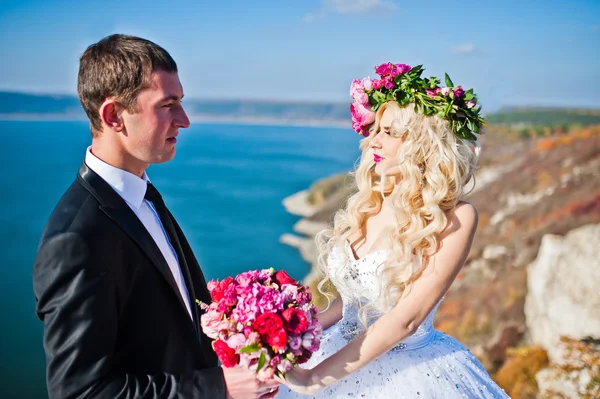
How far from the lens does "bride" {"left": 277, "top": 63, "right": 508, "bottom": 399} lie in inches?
113

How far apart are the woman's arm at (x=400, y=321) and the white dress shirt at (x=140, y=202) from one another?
2.56 feet

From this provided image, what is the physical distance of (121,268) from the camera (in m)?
2.25

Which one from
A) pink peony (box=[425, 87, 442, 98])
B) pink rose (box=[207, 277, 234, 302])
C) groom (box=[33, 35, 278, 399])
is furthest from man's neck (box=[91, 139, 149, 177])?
pink peony (box=[425, 87, 442, 98])

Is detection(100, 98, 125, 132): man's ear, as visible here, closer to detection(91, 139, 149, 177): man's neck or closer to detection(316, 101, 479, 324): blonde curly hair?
detection(91, 139, 149, 177): man's neck

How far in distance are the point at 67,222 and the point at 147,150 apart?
51 centimetres

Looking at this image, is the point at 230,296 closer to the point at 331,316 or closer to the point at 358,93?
the point at 331,316

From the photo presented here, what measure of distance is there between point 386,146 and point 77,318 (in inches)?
82.4

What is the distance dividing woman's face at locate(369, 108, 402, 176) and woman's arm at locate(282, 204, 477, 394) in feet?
1.92

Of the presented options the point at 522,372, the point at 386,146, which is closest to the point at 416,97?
the point at 386,146

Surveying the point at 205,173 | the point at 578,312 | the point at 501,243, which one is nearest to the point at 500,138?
the point at 501,243

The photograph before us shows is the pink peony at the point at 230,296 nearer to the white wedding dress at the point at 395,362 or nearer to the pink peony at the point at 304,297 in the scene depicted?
the pink peony at the point at 304,297

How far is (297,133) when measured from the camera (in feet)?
274

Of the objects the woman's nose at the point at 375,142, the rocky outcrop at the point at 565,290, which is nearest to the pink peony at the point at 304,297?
the woman's nose at the point at 375,142

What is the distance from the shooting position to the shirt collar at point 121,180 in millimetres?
2438
